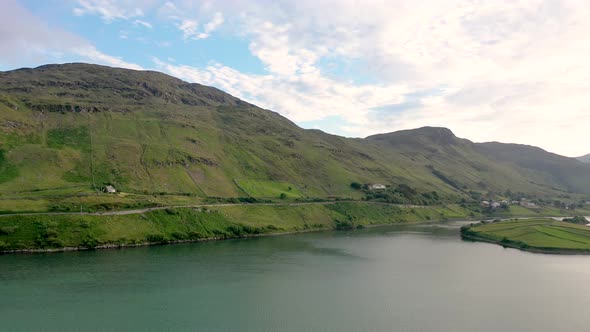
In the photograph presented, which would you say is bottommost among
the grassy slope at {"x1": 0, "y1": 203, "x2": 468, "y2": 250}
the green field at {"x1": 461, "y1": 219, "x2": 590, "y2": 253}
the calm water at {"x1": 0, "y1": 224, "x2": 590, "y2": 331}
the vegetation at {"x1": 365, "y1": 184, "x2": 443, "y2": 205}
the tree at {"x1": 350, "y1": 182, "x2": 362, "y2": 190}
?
the calm water at {"x1": 0, "y1": 224, "x2": 590, "y2": 331}

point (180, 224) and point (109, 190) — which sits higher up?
point (109, 190)

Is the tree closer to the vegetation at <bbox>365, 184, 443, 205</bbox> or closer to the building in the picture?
the vegetation at <bbox>365, 184, 443, 205</bbox>

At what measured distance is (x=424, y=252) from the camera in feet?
319

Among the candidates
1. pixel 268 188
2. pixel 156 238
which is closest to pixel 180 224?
pixel 156 238

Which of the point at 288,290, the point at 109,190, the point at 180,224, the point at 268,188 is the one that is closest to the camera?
the point at 288,290

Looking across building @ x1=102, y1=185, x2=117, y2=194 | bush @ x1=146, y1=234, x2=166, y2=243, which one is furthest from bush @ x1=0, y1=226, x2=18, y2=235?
building @ x1=102, y1=185, x2=117, y2=194

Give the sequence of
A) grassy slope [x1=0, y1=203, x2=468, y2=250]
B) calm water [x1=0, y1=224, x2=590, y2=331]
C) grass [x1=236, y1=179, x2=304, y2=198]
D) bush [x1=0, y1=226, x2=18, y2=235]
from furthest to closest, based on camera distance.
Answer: grass [x1=236, y1=179, x2=304, y2=198] < grassy slope [x1=0, y1=203, x2=468, y2=250] < bush [x1=0, y1=226, x2=18, y2=235] < calm water [x1=0, y1=224, x2=590, y2=331]

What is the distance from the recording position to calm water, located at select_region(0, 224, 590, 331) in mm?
47906

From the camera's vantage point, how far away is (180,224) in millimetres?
99562

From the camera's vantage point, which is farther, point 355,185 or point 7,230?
point 355,185

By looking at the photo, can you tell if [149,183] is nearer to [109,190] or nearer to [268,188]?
[109,190]

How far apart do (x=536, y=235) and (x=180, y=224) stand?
94.0 m

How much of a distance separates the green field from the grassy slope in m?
38.2

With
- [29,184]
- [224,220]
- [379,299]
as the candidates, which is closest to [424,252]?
[379,299]
